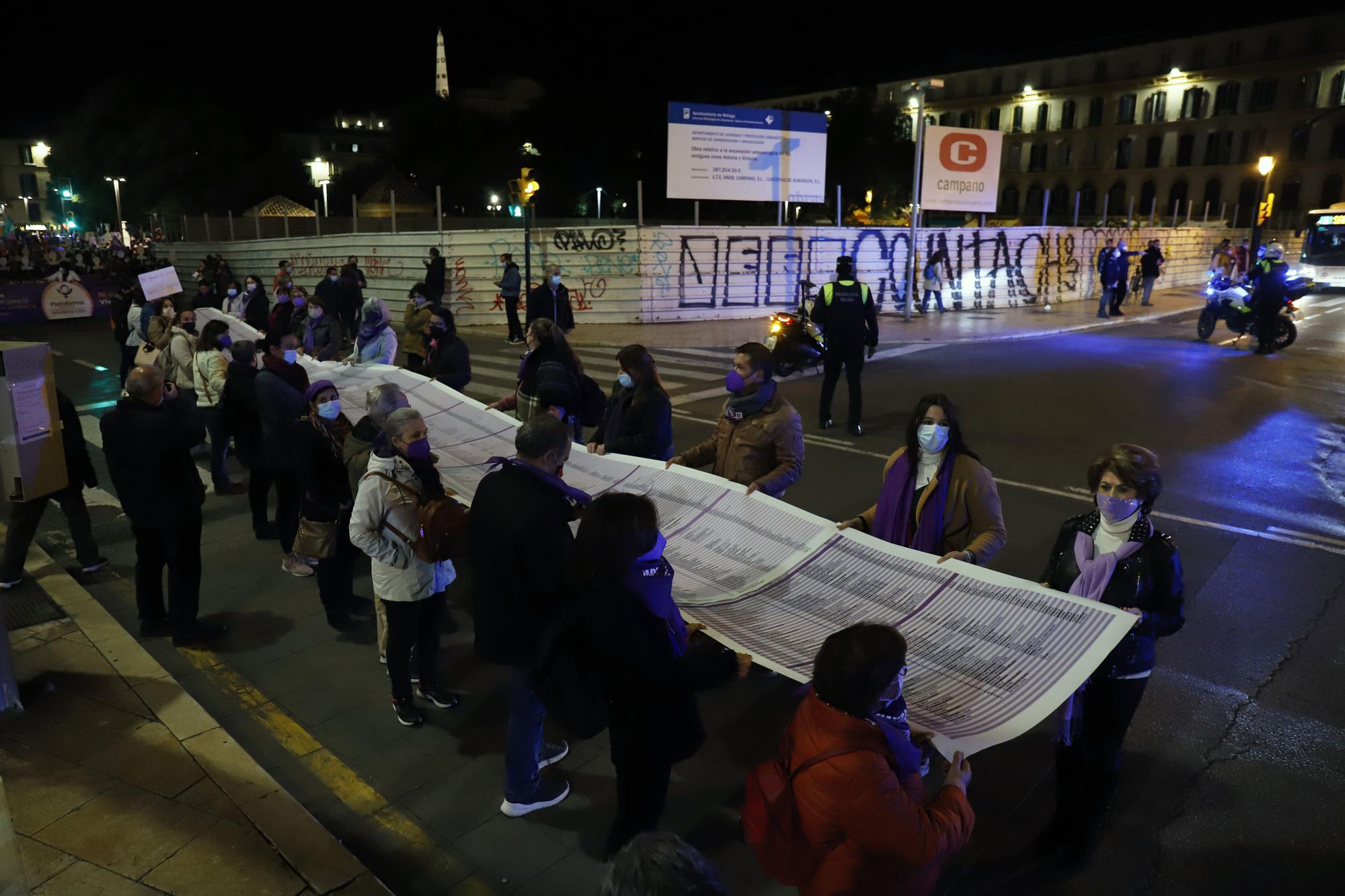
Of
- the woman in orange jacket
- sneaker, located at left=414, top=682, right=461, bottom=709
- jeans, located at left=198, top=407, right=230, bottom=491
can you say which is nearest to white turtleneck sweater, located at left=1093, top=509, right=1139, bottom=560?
the woman in orange jacket

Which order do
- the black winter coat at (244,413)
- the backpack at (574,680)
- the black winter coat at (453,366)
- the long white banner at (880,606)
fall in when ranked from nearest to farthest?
the backpack at (574,680) → the long white banner at (880,606) → the black winter coat at (244,413) → the black winter coat at (453,366)

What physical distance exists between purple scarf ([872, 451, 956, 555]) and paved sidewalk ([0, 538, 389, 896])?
2741mm

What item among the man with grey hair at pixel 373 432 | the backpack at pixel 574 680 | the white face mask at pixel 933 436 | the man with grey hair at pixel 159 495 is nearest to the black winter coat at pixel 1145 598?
the white face mask at pixel 933 436

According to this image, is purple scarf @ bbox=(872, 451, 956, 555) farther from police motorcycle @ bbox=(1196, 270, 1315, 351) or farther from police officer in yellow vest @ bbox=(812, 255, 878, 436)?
police motorcycle @ bbox=(1196, 270, 1315, 351)

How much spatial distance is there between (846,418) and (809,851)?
9669 millimetres

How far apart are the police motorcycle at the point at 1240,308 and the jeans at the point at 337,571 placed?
1869 cm

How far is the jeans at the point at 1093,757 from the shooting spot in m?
3.42

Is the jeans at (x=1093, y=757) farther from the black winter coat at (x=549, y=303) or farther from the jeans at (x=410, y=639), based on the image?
the black winter coat at (x=549, y=303)

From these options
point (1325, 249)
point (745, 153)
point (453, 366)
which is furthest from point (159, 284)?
point (1325, 249)

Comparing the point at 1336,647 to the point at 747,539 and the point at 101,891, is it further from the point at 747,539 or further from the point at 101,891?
the point at 101,891

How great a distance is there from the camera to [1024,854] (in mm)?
3672

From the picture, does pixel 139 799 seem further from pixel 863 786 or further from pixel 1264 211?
pixel 1264 211

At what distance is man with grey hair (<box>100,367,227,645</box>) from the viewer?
5227mm

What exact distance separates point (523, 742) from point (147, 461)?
10.2ft
